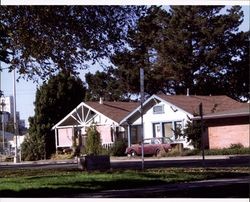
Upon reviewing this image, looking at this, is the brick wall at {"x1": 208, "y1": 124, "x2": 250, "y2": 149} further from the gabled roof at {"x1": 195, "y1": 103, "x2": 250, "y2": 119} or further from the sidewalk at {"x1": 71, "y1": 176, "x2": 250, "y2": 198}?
the sidewalk at {"x1": 71, "y1": 176, "x2": 250, "y2": 198}

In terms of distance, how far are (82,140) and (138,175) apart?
3087mm

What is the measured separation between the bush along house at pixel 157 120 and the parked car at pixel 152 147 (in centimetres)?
20

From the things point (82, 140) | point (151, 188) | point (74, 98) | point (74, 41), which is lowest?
point (151, 188)

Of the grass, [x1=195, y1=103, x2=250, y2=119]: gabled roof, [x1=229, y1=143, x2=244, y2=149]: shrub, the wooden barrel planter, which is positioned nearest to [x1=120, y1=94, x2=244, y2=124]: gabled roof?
[x1=195, y1=103, x2=250, y2=119]: gabled roof

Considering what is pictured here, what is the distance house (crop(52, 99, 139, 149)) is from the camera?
17.4 meters

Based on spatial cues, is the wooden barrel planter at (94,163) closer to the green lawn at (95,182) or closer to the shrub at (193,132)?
the green lawn at (95,182)

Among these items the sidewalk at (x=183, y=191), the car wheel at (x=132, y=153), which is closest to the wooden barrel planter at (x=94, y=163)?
the car wheel at (x=132, y=153)

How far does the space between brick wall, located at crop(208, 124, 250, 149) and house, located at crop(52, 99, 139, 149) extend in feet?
8.10

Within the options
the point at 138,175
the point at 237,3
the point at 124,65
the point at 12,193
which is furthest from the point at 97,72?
the point at 237,3

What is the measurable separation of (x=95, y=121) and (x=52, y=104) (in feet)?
5.14

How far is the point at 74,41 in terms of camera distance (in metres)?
15.2

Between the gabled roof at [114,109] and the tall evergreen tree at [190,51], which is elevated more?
the tall evergreen tree at [190,51]

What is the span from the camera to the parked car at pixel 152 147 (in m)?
17.5

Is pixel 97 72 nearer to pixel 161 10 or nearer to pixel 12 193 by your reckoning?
pixel 161 10
